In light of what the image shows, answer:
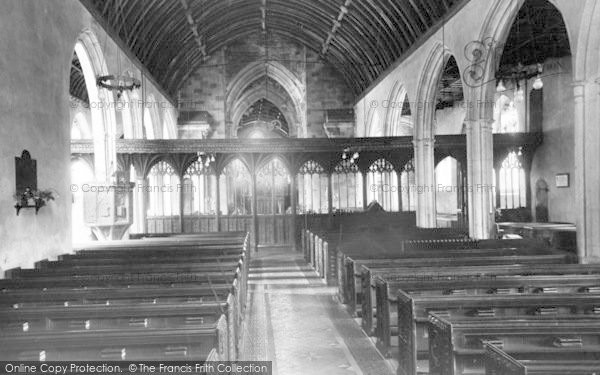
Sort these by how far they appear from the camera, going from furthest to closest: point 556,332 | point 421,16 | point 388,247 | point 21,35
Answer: point 421,16
point 388,247
point 21,35
point 556,332

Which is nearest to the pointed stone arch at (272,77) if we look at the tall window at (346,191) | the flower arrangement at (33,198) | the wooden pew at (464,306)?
the tall window at (346,191)

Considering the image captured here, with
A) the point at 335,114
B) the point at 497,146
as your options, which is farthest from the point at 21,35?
the point at 335,114

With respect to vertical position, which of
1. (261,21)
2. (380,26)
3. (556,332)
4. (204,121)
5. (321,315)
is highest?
(261,21)

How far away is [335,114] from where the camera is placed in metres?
22.8

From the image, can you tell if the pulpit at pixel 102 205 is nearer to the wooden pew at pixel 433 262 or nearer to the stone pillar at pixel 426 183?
the wooden pew at pixel 433 262

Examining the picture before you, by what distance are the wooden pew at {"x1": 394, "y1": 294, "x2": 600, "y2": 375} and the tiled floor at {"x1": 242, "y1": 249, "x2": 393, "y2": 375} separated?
2.16 ft

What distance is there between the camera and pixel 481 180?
11.5 m

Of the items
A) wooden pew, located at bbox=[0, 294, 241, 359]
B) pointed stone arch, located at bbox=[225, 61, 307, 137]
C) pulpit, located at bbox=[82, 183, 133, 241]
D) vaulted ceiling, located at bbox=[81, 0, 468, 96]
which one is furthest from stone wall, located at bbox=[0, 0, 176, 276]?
pointed stone arch, located at bbox=[225, 61, 307, 137]

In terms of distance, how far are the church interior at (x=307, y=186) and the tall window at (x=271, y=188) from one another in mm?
197

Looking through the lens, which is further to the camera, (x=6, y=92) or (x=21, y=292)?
(x=6, y=92)

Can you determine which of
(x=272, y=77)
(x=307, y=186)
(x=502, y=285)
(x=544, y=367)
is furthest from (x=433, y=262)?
(x=272, y=77)

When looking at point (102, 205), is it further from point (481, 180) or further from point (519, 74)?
point (519, 74)

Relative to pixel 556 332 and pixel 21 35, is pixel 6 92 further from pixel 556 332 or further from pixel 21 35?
pixel 556 332

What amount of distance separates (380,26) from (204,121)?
877cm
